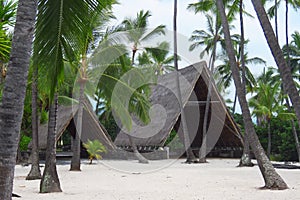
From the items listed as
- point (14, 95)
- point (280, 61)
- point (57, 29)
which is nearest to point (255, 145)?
point (280, 61)

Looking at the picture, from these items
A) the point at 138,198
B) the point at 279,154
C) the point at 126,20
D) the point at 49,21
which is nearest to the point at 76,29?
the point at 49,21

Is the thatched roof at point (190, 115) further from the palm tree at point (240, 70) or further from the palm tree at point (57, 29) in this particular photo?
the palm tree at point (57, 29)

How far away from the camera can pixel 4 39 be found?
5605 millimetres

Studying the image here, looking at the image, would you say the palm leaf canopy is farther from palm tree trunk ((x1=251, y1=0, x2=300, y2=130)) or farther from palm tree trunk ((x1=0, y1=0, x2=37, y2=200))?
palm tree trunk ((x1=251, y1=0, x2=300, y2=130))

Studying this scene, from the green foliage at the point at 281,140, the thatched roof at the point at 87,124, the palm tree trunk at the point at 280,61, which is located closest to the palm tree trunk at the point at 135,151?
the thatched roof at the point at 87,124

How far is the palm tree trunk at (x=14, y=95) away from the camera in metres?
2.88

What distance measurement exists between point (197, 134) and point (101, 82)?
1292 centimetres

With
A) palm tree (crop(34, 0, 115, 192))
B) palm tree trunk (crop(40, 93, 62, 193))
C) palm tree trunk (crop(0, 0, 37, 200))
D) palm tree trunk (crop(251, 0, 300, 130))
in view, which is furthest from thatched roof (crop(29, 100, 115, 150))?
palm tree trunk (crop(0, 0, 37, 200))

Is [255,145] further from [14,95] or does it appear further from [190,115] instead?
[190,115]

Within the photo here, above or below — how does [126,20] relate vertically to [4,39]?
above

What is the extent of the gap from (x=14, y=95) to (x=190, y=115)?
20769mm

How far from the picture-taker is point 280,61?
→ 603 centimetres

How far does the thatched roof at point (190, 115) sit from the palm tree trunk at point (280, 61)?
12354 mm

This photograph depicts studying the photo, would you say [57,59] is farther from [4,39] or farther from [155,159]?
[155,159]
